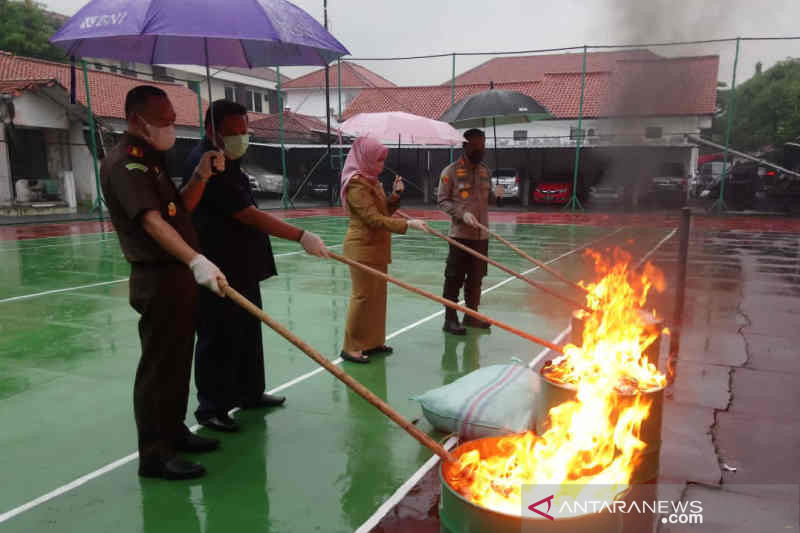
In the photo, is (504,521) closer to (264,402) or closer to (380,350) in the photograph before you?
(264,402)

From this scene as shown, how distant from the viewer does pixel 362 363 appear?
4.62 meters

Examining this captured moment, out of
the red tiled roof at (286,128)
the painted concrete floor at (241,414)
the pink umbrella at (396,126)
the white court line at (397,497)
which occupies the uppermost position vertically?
the red tiled roof at (286,128)

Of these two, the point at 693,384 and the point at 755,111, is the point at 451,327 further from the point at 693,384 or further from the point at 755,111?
the point at 755,111

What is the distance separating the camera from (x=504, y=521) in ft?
5.47

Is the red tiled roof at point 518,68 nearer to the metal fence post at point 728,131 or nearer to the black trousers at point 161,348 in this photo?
the metal fence post at point 728,131

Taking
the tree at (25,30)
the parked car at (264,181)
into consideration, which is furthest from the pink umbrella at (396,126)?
the tree at (25,30)

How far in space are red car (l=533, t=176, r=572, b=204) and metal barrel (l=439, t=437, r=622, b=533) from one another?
72.5 feet

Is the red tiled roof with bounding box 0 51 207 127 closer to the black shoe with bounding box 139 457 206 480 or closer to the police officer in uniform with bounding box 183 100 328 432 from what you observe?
the police officer in uniform with bounding box 183 100 328 432

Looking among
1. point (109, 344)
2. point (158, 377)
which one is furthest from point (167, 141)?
point (109, 344)

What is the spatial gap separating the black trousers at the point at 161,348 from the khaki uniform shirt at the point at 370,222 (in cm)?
174

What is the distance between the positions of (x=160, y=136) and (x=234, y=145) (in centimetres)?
Answer: 58

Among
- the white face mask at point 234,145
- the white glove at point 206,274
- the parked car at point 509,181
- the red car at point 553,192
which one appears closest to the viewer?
the white glove at point 206,274

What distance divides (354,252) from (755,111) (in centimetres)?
2489

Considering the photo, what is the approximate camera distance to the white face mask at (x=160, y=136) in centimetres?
276
